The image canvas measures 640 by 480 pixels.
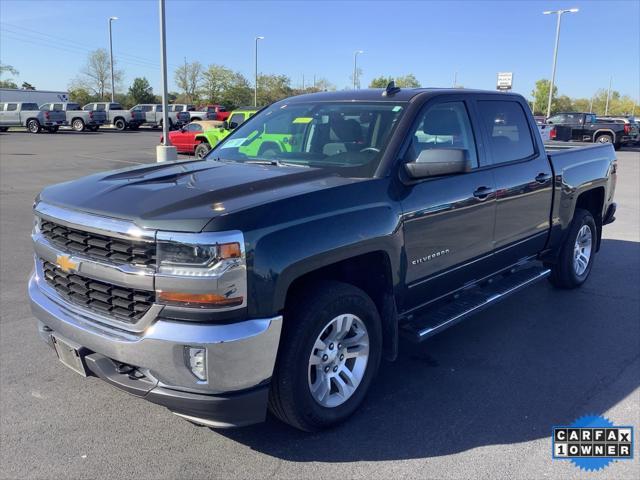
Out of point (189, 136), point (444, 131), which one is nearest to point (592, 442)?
point (444, 131)

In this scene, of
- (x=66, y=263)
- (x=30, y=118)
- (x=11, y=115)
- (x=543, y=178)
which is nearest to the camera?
(x=66, y=263)

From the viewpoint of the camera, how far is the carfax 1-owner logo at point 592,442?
3.10 metres

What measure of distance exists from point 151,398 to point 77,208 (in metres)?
1.10

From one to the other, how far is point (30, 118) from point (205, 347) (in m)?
39.7

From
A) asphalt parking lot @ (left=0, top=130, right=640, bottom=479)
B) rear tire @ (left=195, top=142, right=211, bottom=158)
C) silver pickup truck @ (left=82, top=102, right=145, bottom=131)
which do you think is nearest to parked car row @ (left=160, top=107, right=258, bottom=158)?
rear tire @ (left=195, top=142, right=211, bottom=158)

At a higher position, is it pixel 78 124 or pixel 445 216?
pixel 445 216

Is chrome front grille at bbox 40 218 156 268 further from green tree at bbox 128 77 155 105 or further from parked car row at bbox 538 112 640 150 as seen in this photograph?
green tree at bbox 128 77 155 105

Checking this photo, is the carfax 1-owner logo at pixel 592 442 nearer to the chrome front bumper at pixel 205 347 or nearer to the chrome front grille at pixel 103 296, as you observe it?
the chrome front bumper at pixel 205 347

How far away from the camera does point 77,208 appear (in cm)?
298

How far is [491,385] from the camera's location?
3.85m

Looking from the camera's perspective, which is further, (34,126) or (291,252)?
(34,126)

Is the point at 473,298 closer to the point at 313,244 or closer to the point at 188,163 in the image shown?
the point at 313,244

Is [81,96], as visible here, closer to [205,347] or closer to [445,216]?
[445,216]

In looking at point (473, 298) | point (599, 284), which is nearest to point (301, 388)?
point (473, 298)
